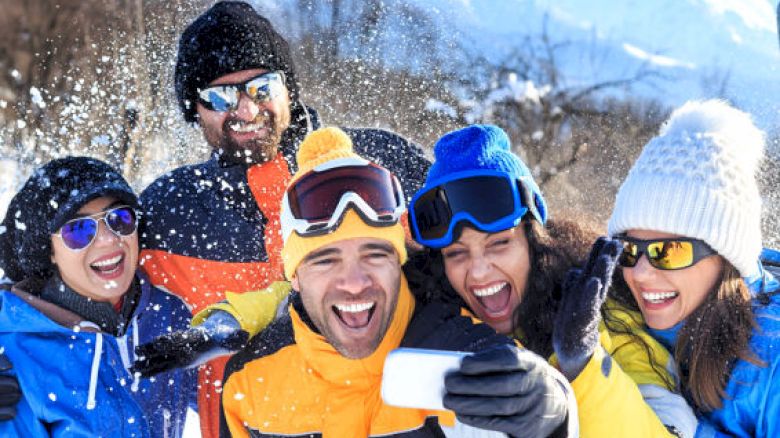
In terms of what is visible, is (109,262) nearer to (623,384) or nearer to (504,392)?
(504,392)

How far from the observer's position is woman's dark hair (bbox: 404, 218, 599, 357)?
2848 mm

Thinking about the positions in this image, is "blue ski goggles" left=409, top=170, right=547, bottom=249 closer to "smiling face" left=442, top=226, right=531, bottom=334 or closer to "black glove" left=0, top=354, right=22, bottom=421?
"smiling face" left=442, top=226, right=531, bottom=334

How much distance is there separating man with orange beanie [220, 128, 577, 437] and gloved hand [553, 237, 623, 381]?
195 millimetres

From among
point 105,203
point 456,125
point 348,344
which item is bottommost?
point 456,125

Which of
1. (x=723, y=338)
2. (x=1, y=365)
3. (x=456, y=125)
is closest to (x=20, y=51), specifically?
(x=456, y=125)

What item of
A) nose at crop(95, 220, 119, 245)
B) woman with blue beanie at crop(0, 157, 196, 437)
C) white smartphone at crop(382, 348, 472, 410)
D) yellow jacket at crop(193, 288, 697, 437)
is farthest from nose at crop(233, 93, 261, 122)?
white smartphone at crop(382, 348, 472, 410)

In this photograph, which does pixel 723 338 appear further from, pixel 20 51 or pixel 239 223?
pixel 20 51

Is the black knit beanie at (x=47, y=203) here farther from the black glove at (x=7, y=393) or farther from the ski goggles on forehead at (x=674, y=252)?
the ski goggles on forehead at (x=674, y=252)

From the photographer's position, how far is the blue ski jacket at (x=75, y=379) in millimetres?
3037

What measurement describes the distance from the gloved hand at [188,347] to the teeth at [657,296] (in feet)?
4.91

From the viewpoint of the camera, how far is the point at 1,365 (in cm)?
299

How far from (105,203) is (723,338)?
8.54ft

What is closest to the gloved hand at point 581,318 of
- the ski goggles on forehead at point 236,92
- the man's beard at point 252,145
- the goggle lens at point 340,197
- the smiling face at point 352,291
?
the smiling face at point 352,291

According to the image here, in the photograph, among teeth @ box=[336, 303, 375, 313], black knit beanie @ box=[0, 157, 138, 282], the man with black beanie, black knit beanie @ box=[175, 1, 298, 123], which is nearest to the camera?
teeth @ box=[336, 303, 375, 313]
